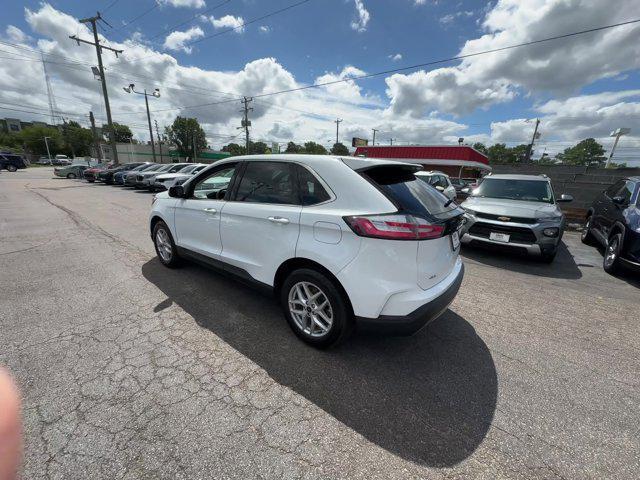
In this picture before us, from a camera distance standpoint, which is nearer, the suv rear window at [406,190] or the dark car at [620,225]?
the suv rear window at [406,190]

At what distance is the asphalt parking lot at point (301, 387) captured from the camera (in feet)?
5.69

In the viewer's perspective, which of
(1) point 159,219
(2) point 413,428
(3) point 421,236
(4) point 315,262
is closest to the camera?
(2) point 413,428

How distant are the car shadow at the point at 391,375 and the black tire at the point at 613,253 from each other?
3.69 m

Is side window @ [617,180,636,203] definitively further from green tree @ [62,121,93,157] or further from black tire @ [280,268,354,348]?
green tree @ [62,121,93,157]

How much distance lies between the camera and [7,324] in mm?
2988

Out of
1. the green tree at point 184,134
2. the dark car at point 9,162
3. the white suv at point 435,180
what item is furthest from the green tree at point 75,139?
the white suv at point 435,180

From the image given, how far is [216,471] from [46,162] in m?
91.3

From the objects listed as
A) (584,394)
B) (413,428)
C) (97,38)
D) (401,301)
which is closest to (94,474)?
(413,428)

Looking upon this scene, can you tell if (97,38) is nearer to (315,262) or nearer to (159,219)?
(159,219)

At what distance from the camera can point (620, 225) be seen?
494cm

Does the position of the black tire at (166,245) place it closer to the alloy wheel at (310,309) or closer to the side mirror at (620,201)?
the alloy wheel at (310,309)

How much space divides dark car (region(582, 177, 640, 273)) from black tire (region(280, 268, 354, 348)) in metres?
4.94

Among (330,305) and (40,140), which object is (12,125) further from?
(330,305)

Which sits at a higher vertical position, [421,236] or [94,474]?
[421,236]
